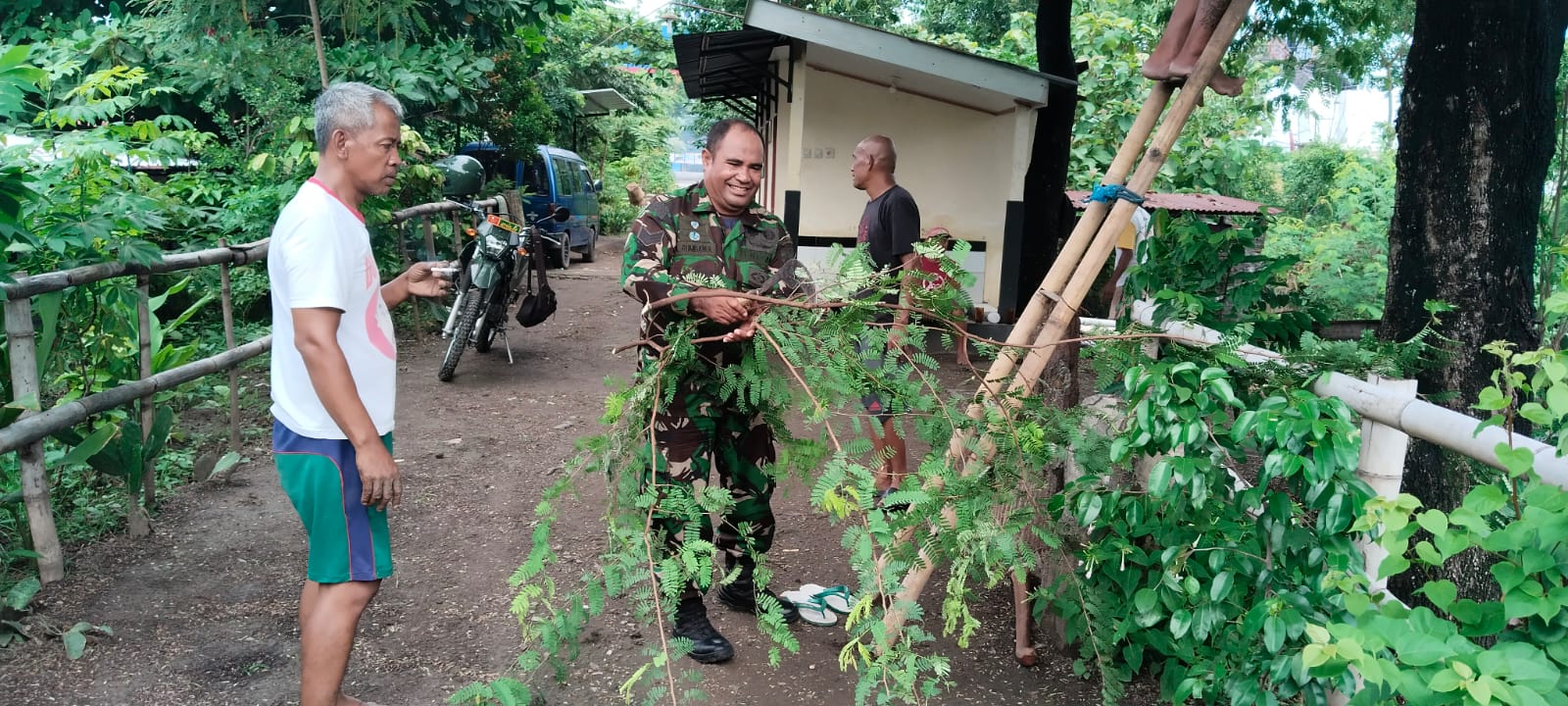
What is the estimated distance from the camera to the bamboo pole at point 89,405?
3.35 metres

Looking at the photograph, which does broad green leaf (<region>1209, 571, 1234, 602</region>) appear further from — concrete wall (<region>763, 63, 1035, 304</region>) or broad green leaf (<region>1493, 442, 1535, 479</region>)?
concrete wall (<region>763, 63, 1035, 304</region>)

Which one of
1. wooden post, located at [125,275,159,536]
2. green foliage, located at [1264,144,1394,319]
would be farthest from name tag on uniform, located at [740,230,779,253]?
green foliage, located at [1264,144,1394,319]

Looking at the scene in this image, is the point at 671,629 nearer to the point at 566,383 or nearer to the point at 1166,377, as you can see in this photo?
the point at 1166,377

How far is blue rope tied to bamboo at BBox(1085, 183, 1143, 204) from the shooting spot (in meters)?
2.63

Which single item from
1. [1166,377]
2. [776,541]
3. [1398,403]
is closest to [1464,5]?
[1398,403]

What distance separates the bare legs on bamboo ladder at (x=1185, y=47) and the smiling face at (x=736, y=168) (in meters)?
1.17

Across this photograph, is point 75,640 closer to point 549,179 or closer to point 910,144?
point 910,144

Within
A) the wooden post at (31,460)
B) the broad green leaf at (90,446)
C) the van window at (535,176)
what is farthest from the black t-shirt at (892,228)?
the van window at (535,176)

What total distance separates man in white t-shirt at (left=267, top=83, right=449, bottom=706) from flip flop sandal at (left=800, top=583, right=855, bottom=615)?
1644 mm

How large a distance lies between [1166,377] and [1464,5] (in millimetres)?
2069

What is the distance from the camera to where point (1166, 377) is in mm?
2191

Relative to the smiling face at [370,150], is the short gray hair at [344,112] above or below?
above

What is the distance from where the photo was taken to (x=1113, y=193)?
2678 mm

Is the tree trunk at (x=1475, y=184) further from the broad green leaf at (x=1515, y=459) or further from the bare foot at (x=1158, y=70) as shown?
the broad green leaf at (x=1515, y=459)
